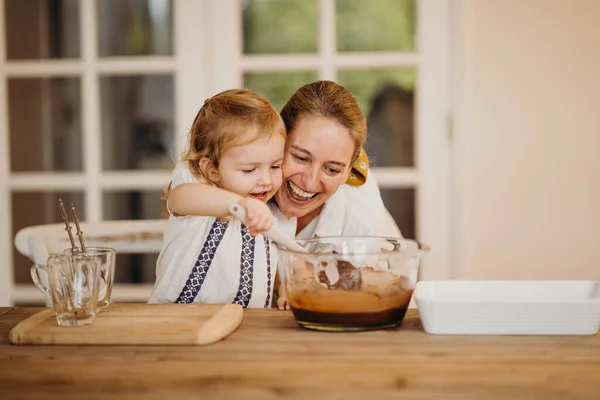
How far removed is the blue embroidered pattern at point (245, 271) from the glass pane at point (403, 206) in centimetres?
128

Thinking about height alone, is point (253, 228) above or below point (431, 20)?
below

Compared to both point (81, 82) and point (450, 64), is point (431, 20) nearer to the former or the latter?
point (450, 64)

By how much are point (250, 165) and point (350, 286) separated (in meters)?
0.54

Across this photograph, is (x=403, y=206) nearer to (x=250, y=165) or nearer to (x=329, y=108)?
(x=329, y=108)

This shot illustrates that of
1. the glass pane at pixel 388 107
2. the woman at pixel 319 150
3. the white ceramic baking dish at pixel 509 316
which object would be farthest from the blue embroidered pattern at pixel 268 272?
the glass pane at pixel 388 107

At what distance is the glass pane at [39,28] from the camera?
3123mm

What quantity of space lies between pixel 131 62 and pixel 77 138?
3.81 ft

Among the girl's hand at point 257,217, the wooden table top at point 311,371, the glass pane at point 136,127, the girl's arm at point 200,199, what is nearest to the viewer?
the wooden table top at point 311,371

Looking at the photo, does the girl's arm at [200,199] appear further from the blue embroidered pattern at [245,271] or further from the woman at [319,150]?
the woman at [319,150]

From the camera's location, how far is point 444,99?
283 cm

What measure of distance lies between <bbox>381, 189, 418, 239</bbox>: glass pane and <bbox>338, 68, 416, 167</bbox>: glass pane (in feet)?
0.38

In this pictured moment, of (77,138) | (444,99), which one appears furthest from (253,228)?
(77,138)

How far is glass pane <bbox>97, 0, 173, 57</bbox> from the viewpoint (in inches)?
131

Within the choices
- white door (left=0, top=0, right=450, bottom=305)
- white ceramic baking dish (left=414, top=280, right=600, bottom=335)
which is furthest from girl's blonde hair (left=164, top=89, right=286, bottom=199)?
white door (left=0, top=0, right=450, bottom=305)
